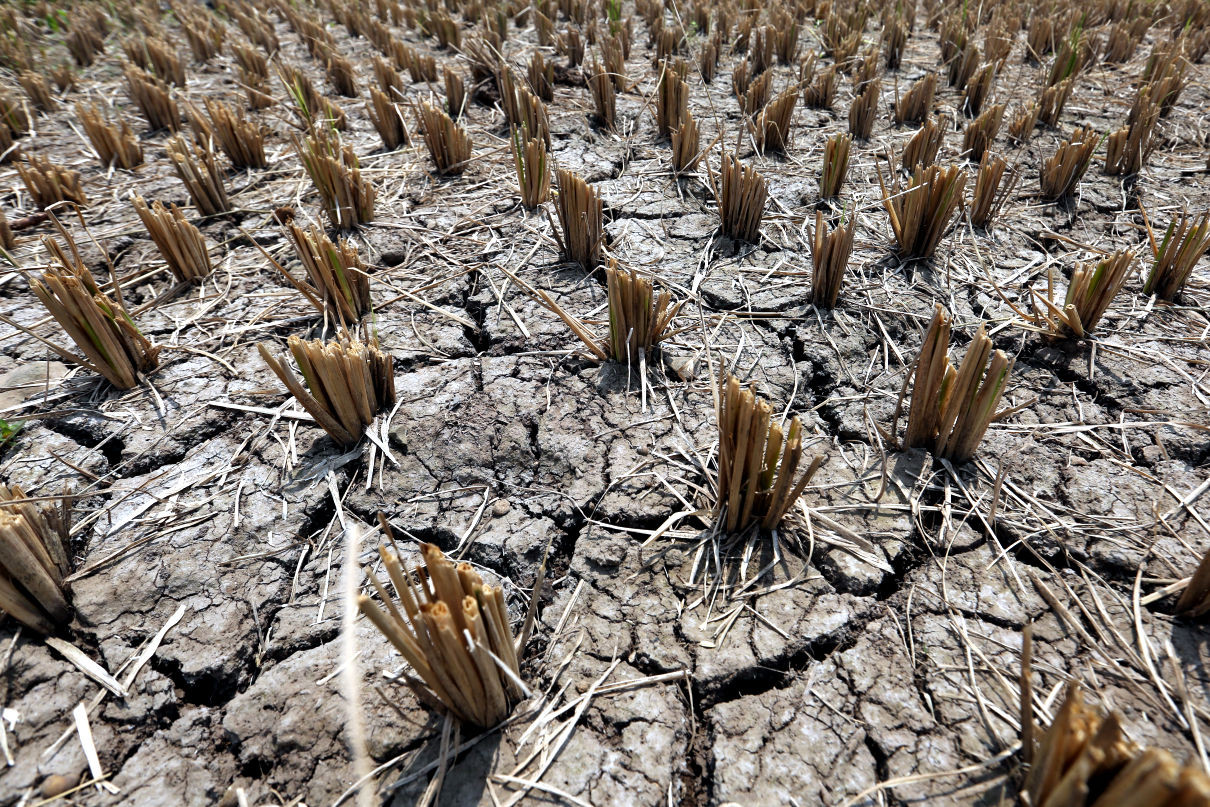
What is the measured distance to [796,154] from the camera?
3424mm

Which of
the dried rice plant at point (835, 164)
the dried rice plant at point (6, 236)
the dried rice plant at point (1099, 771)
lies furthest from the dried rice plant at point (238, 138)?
the dried rice plant at point (1099, 771)

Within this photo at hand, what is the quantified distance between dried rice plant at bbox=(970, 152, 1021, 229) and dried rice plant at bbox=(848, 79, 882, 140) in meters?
0.92

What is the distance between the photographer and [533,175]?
9.84 feet

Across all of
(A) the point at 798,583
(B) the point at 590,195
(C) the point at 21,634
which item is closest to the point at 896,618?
(A) the point at 798,583

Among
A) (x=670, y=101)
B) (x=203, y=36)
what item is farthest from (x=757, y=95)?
(x=203, y=36)

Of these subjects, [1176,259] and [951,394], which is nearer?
[951,394]

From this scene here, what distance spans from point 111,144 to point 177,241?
151 centimetres

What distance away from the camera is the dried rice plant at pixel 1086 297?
213 centimetres

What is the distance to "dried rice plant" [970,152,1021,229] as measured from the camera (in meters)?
2.68

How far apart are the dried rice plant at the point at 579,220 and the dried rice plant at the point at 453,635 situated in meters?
1.69

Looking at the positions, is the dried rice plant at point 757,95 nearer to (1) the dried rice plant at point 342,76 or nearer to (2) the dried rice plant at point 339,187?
(2) the dried rice plant at point 339,187

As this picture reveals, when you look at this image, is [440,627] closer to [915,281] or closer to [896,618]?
[896,618]

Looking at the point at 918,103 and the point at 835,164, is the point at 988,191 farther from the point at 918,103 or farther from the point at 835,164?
the point at 918,103

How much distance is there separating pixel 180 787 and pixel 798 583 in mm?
1493
